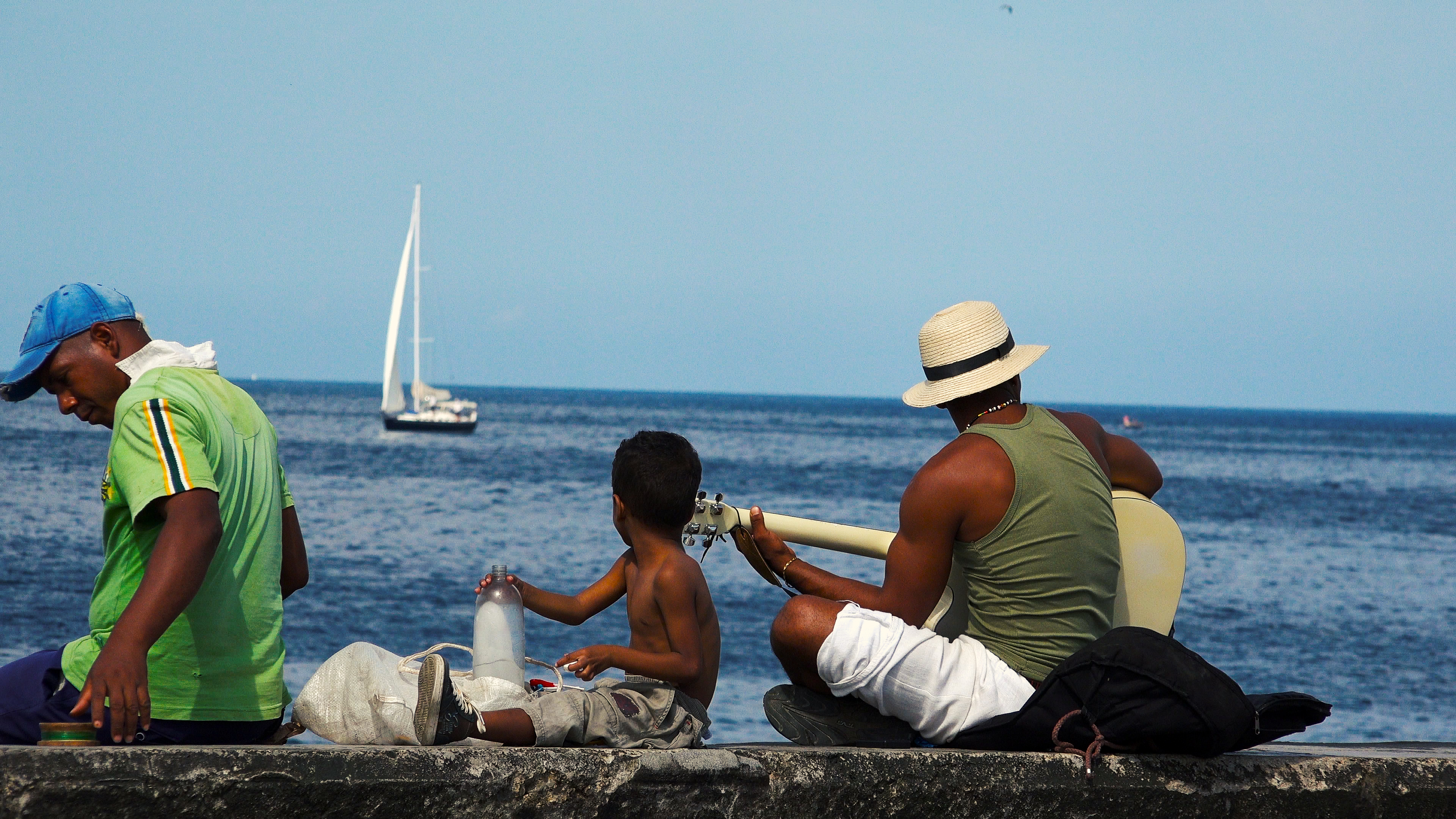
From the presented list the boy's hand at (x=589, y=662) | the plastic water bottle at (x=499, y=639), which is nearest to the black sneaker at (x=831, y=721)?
the boy's hand at (x=589, y=662)

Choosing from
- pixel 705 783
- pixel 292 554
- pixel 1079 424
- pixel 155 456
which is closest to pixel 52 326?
pixel 155 456

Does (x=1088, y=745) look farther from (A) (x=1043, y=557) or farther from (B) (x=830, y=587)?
(B) (x=830, y=587)

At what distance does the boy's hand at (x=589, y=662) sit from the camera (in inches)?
115

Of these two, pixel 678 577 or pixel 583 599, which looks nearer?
pixel 678 577

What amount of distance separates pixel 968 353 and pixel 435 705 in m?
1.66

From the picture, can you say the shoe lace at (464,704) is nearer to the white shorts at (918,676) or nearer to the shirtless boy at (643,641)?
the shirtless boy at (643,641)

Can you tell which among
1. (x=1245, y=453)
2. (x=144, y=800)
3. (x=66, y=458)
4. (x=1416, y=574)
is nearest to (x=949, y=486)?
(x=144, y=800)

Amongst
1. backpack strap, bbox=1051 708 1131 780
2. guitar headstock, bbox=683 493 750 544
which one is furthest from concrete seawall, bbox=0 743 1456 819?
guitar headstock, bbox=683 493 750 544

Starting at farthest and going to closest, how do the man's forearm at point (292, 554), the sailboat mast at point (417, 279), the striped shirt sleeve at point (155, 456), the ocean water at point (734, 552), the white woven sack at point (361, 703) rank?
the sailboat mast at point (417, 279) → the ocean water at point (734, 552) → the man's forearm at point (292, 554) → the white woven sack at point (361, 703) → the striped shirt sleeve at point (155, 456)

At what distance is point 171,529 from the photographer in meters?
2.39

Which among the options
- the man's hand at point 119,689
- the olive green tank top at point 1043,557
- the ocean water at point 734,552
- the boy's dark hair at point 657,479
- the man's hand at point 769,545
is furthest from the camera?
the ocean water at point 734,552

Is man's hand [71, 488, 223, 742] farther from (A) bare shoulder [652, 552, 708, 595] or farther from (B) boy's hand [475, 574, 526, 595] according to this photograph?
(A) bare shoulder [652, 552, 708, 595]

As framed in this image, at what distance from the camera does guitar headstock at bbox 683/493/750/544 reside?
3541 millimetres

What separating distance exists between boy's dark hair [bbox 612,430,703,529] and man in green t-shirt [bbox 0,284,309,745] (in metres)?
0.88
